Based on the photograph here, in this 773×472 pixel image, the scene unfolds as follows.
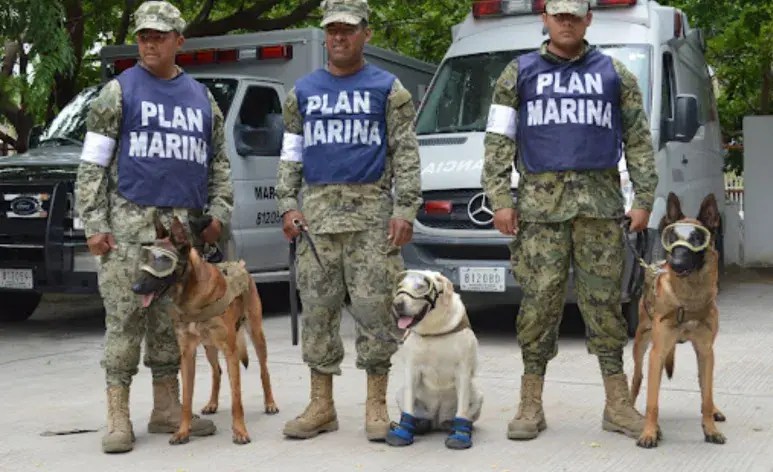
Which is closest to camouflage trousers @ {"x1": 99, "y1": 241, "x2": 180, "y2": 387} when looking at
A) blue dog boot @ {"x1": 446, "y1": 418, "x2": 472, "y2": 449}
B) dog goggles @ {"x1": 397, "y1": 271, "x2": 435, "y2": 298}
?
dog goggles @ {"x1": 397, "y1": 271, "x2": 435, "y2": 298}

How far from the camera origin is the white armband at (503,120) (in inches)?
227

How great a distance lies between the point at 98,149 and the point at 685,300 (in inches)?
108

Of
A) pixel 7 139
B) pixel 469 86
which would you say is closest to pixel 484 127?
pixel 469 86

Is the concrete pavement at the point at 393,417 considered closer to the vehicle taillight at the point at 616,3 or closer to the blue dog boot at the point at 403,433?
the blue dog boot at the point at 403,433

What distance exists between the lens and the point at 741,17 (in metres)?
13.8

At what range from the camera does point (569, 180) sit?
569 centimetres

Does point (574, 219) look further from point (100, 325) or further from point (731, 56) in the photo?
point (731, 56)

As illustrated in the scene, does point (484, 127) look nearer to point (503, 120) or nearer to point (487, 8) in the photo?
point (487, 8)

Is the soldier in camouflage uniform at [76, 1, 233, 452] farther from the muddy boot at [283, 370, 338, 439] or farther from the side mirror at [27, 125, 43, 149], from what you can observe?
the side mirror at [27, 125, 43, 149]

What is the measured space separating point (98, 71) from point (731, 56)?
7.86 m

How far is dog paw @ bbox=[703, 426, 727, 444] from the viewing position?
5617 millimetres

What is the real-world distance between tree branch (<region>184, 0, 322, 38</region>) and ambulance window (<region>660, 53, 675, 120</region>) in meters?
5.75

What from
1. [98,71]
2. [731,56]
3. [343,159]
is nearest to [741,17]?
[731,56]

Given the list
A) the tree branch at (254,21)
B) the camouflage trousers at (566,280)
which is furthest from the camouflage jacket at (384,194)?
the tree branch at (254,21)
